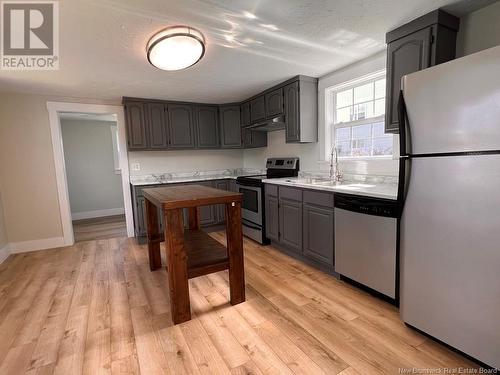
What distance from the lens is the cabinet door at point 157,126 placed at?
4004 mm

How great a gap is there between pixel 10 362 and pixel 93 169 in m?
4.66

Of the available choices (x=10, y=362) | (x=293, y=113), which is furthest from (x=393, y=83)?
(x=10, y=362)

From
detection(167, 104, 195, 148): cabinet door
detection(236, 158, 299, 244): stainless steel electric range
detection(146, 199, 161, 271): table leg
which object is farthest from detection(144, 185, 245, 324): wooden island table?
detection(167, 104, 195, 148): cabinet door

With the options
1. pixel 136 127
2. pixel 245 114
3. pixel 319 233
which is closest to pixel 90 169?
pixel 136 127

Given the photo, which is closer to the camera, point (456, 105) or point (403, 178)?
point (456, 105)

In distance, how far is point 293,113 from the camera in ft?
10.8

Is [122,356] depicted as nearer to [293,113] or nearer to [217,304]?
[217,304]

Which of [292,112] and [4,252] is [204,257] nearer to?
[292,112]

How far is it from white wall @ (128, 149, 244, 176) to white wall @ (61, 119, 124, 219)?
1.97 m

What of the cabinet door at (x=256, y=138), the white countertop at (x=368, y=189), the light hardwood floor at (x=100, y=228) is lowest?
the light hardwood floor at (x=100, y=228)

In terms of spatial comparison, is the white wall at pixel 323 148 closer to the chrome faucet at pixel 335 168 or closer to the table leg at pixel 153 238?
the chrome faucet at pixel 335 168

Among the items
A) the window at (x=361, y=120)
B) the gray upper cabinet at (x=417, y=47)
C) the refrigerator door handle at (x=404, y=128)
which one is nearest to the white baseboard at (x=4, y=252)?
the window at (x=361, y=120)

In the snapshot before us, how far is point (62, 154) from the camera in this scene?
12.3 feet

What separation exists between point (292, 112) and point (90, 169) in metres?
4.61
